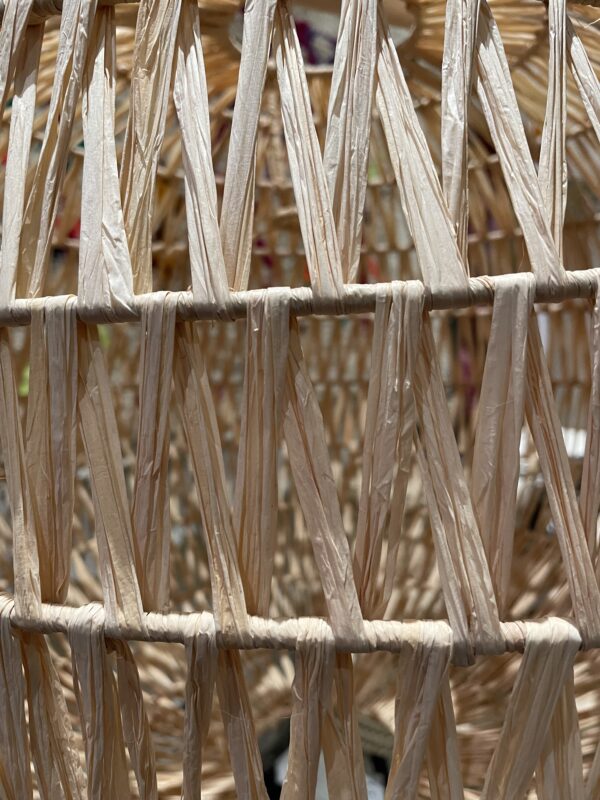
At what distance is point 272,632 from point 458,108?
212 mm

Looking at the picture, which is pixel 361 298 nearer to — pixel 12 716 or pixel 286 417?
pixel 286 417

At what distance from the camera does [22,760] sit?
1.13ft

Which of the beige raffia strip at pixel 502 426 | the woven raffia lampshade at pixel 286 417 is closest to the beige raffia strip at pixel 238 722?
the woven raffia lampshade at pixel 286 417

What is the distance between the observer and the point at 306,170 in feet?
1.00

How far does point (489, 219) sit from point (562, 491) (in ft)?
1.52

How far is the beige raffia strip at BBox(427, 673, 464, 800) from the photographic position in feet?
1.01

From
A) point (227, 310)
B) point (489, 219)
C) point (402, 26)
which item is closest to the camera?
point (227, 310)

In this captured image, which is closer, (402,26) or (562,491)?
(562,491)

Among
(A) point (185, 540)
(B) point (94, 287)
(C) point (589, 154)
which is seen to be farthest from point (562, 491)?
(A) point (185, 540)

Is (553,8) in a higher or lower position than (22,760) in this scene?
higher

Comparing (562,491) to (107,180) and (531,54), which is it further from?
(531,54)

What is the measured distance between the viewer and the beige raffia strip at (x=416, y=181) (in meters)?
0.29

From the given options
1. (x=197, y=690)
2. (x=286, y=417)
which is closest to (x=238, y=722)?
(x=197, y=690)

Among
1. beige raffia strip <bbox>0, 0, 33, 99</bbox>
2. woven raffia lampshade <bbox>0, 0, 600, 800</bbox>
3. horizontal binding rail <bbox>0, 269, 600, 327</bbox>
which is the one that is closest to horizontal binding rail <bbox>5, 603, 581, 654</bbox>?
woven raffia lampshade <bbox>0, 0, 600, 800</bbox>
